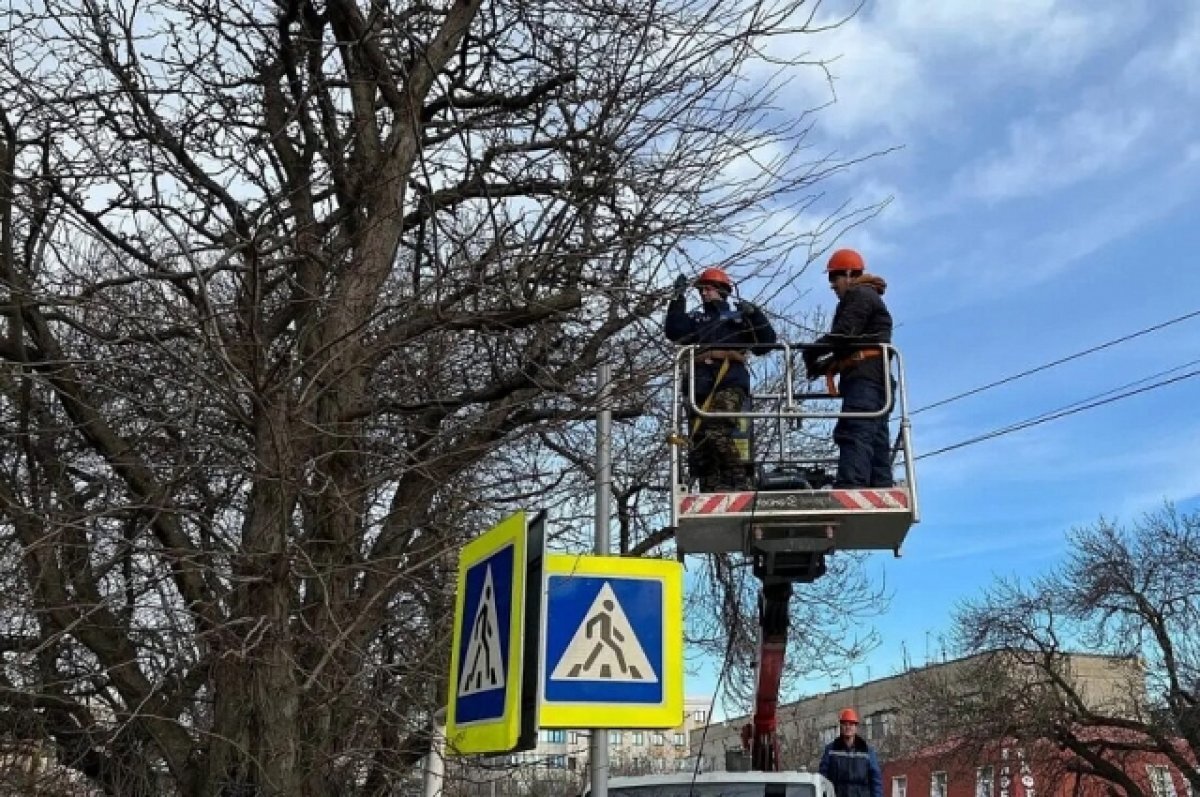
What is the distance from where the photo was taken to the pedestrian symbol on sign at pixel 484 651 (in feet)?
12.3

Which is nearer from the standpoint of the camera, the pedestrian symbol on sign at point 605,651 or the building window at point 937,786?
the pedestrian symbol on sign at point 605,651

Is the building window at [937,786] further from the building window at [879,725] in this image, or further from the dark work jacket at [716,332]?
the dark work jacket at [716,332]

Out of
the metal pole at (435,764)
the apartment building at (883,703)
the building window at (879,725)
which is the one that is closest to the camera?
the metal pole at (435,764)

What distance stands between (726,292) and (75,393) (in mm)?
3829

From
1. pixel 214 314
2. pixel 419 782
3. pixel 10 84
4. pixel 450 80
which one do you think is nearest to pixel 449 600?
pixel 419 782

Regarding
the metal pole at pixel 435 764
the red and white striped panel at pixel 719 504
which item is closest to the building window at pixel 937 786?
the red and white striped panel at pixel 719 504

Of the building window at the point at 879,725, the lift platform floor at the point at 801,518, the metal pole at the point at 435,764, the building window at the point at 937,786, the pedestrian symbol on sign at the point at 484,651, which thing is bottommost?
the metal pole at the point at 435,764

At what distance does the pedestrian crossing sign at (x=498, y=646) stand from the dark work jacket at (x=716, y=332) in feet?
10.2

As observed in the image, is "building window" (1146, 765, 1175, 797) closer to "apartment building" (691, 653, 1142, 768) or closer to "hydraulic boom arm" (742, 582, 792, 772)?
"apartment building" (691, 653, 1142, 768)

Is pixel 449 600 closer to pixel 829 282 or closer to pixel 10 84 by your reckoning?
pixel 829 282

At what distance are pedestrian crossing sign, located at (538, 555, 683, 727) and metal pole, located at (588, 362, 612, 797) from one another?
0.11m

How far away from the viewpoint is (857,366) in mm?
6871

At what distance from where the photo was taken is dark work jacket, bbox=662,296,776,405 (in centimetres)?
695

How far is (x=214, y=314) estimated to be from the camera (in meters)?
5.39
